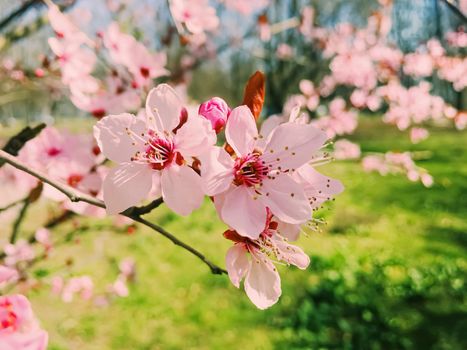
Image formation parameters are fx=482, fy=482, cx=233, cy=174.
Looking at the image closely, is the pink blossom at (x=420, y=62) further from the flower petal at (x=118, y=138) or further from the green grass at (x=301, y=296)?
the flower petal at (x=118, y=138)

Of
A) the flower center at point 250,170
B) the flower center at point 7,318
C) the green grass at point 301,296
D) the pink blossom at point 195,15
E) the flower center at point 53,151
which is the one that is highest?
the flower center at point 7,318

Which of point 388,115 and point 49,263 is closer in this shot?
point 49,263

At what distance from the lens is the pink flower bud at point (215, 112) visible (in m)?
0.79

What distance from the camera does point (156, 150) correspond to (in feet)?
2.68

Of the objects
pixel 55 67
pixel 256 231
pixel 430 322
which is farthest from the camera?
pixel 430 322

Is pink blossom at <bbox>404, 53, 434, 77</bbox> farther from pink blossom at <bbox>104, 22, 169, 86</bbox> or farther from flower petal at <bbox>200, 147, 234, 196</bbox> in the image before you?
flower petal at <bbox>200, 147, 234, 196</bbox>

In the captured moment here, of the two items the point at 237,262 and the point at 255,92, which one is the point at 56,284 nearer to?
the point at 237,262

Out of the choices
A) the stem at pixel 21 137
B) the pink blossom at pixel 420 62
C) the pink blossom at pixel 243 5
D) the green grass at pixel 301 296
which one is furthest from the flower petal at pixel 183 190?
the pink blossom at pixel 420 62

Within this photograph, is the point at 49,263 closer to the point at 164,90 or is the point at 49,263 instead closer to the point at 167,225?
the point at 167,225

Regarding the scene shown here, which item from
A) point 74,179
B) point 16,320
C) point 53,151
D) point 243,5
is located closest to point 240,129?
point 16,320

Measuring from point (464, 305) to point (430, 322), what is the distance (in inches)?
16.4

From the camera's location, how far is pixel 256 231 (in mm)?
715

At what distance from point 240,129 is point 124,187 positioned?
0.67 ft

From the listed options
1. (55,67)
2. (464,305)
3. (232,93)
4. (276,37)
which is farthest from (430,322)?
(232,93)
